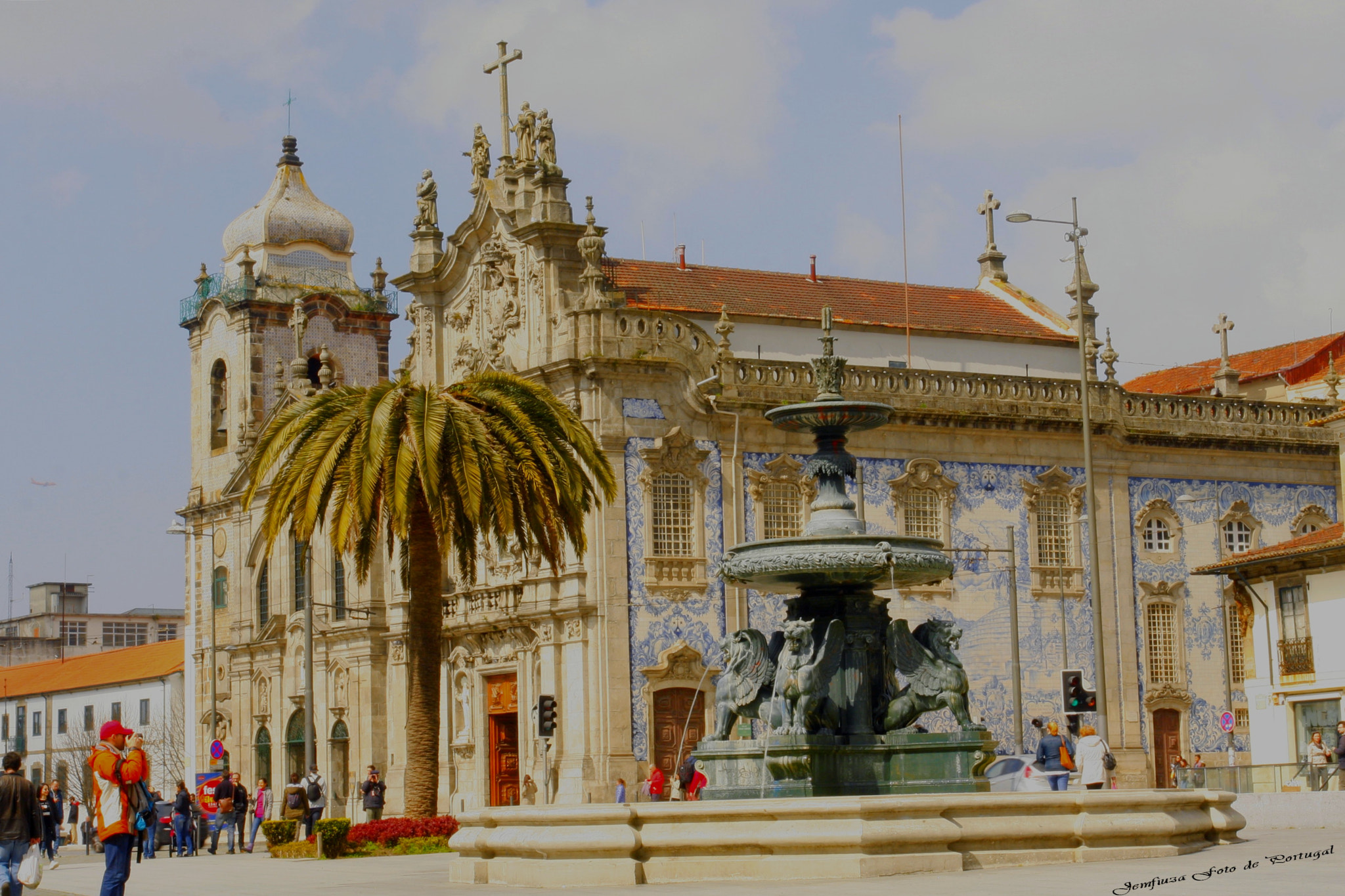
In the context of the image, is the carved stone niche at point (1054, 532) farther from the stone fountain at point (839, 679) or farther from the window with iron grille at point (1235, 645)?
the stone fountain at point (839, 679)

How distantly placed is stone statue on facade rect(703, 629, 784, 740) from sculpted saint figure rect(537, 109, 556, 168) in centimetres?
2272

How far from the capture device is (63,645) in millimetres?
105375

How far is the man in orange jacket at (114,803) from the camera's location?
1673cm

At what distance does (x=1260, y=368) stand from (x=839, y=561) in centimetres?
4401

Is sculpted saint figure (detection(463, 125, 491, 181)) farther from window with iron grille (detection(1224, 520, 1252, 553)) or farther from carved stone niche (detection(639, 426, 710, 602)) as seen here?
window with iron grille (detection(1224, 520, 1252, 553))

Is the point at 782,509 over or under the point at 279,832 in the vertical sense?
over

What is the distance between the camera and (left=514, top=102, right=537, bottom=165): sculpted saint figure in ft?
144

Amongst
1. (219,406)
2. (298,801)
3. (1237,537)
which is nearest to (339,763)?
(298,801)

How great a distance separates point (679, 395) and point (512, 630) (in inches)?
242

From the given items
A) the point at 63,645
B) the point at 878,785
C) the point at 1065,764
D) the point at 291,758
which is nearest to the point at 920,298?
the point at 291,758

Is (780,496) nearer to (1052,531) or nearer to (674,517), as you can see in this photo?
→ (674,517)

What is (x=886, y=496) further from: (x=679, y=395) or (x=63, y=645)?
(x=63, y=645)

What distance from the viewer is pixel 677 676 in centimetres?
4059

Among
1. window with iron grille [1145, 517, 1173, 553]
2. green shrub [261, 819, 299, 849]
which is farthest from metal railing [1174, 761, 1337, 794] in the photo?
window with iron grille [1145, 517, 1173, 553]
